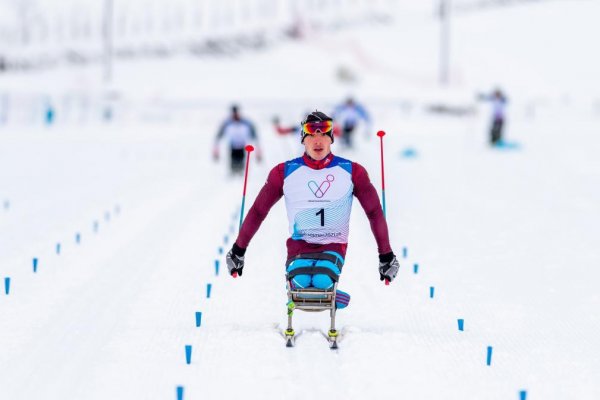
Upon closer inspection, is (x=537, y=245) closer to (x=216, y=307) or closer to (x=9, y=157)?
(x=216, y=307)

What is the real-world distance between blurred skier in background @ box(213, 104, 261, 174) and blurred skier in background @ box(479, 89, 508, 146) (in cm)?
973

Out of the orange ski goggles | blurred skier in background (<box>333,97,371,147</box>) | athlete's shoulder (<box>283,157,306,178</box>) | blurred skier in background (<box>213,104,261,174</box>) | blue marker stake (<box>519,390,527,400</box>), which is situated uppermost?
blurred skier in background (<box>333,97,371,147</box>)

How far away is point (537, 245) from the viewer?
9.31 meters

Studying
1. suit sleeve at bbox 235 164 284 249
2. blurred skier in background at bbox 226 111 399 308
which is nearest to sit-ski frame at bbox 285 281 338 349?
blurred skier in background at bbox 226 111 399 308

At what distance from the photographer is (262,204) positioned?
509 centimetres

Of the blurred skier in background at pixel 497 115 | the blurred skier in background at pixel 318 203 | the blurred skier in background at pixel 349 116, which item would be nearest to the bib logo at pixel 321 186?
the blurred skier in background at pixel 318 203

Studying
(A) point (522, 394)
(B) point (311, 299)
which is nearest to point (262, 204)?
(B) point (311, 299)

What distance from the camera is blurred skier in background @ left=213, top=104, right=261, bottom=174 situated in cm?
1533

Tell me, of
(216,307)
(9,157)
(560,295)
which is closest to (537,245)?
(560,295)

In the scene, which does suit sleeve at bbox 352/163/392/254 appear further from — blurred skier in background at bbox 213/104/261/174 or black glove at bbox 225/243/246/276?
blurred skier in background at bbox 213/104/261/174

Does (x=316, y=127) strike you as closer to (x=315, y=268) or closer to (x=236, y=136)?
(x=315, y=268)

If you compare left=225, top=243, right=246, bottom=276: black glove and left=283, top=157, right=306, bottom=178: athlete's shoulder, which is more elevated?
left=283, top=157, right=306, bottom=178: athlete's shoulder

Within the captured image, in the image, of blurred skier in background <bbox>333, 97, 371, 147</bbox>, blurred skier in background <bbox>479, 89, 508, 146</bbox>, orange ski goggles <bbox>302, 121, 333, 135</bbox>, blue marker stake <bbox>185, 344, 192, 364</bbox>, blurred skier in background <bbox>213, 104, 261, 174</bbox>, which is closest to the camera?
blue marker stake <bbox>185, 344, 192, 364</bbox>

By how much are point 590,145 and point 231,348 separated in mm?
21379
